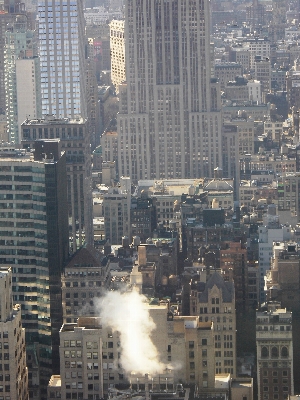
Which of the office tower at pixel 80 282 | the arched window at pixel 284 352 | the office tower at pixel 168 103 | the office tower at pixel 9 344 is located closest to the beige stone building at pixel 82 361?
the office tower at pixel 9 344

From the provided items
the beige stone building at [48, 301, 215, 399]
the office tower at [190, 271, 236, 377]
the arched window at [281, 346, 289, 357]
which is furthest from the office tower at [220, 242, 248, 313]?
the beige stone building at [48, 301, 215, 399]

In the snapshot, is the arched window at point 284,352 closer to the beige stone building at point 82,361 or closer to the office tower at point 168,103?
the beige stone building at point 82,361

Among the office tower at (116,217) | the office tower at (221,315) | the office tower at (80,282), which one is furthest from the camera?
the office tower at (116,217)

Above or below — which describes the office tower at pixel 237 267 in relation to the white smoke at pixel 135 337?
below

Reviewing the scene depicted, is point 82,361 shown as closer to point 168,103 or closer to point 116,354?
point 116,354

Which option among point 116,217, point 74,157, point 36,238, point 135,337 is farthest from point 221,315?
point 116,217
